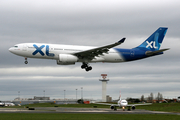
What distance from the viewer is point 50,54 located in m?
49.8

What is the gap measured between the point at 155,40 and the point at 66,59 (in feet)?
74.3

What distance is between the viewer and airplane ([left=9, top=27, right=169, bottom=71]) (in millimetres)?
49375

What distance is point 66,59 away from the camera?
49.8 metres

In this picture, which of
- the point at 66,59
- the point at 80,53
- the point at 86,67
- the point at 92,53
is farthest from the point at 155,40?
Result: the point at 66,59

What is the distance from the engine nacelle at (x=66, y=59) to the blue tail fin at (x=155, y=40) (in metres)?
16.6

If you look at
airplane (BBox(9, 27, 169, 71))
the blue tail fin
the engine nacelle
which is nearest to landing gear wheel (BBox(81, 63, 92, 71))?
airplane (BBox(9, 27, 169, 71))

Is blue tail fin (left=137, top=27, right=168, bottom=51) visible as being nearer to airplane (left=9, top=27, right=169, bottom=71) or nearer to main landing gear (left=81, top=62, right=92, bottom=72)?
airplane (left=9, top=27, right=169, bottom=71)

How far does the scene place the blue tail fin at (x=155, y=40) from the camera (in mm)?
59031

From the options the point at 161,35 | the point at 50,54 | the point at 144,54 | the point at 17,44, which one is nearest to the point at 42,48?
the point at 50,54

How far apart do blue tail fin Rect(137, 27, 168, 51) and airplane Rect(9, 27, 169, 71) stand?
4.65ft

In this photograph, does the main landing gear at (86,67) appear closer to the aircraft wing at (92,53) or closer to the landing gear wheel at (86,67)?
the landing gear wheel at (86,67)
